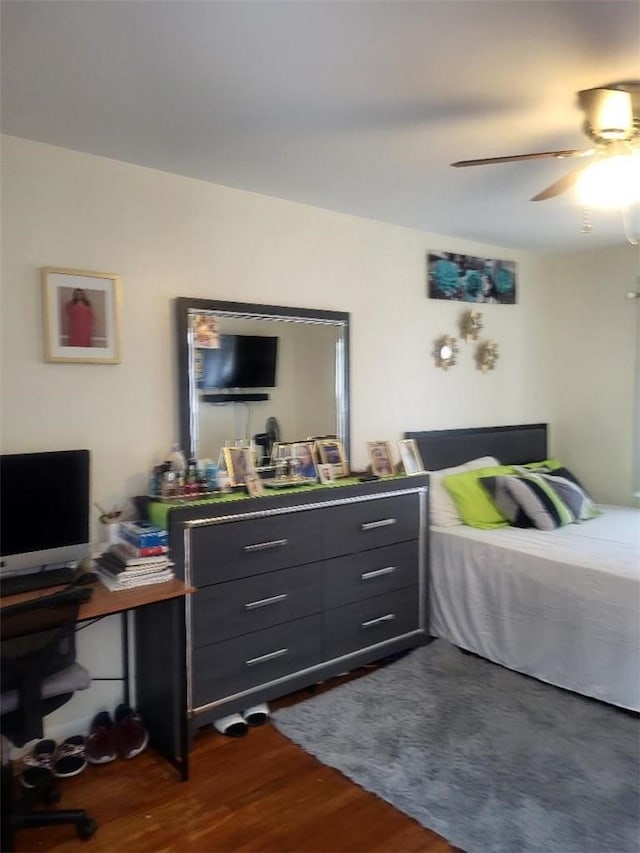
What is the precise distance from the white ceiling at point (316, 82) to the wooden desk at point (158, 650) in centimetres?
170

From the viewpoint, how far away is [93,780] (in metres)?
2.35

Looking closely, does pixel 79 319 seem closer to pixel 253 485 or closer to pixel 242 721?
pixel 253 485

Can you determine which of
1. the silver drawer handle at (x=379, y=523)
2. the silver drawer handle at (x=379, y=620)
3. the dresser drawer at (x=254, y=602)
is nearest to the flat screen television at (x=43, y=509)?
the dresser drawer at (x=254, y=602)

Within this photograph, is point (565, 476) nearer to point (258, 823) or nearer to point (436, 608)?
point (436, 608)

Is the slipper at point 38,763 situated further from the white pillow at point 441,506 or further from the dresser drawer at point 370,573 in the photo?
the white pillow at point 441,506

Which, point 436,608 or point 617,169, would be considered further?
point 436,608

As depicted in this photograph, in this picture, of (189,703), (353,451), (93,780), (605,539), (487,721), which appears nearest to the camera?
(93,780)

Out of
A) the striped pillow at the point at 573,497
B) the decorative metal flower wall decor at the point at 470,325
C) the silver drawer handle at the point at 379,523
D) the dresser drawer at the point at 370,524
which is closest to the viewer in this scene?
the dresser drawer at the point at 370,524

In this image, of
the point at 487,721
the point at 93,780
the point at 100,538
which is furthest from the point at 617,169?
the point at 93,780

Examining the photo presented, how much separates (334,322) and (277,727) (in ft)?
6.59

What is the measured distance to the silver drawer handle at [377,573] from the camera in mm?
3153

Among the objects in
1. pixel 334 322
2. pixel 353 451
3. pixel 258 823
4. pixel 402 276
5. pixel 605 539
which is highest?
pixel 402 276

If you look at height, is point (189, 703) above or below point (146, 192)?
below

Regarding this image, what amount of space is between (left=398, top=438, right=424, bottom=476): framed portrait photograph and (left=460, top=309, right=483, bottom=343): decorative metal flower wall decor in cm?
97
